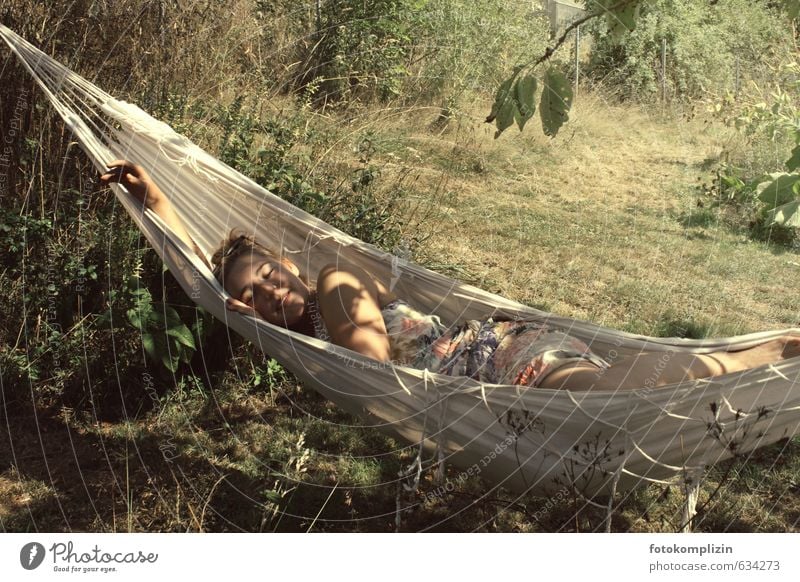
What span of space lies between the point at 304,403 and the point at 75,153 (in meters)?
1.18

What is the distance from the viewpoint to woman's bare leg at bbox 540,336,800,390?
212cm

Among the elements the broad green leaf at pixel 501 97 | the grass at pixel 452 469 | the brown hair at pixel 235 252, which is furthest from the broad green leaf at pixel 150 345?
the broad green leaf at pixel 501 97

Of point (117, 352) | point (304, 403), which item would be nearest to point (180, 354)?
point (117, 352)

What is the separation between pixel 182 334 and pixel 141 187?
50cm

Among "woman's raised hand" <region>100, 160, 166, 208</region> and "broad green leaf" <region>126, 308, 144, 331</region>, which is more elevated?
"woman's raised hand" <region>100, 160, 166, 208</region>

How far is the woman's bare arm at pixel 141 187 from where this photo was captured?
2.58 metres

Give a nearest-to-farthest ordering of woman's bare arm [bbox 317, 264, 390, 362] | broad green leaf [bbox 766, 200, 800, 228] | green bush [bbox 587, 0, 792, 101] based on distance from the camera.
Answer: woman's bare arm [bbox 317, 264, 390, 362] → broad green leaf [bbox 766, 200, 800, 228] → green bush [bbox 587, 0, 792, 101]

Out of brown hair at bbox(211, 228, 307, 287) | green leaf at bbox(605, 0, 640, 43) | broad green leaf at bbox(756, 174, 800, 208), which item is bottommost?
brown hair at bbox(211, 228, 307, 287)

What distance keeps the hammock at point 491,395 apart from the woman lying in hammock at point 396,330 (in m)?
0.06

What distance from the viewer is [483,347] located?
8.16 feet

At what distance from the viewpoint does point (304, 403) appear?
3.06m
